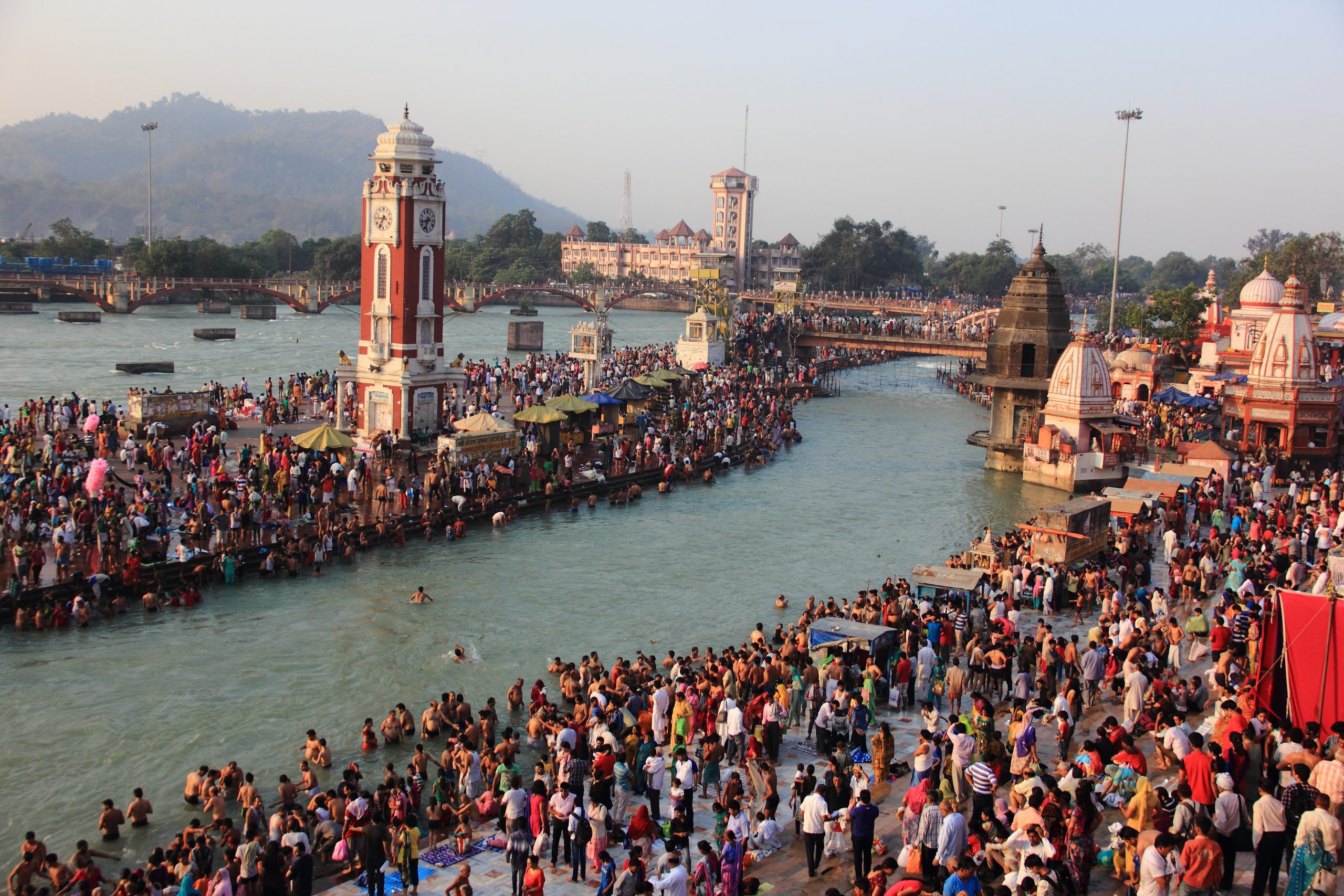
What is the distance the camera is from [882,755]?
37.2 feet

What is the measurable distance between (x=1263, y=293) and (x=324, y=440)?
35.0 meters

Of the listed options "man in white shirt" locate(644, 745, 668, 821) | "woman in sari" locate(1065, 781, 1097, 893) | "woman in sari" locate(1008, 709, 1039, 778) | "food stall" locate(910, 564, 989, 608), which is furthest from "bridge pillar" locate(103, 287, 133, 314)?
"woman in sari" locate(1065, 781, 1097, 893)

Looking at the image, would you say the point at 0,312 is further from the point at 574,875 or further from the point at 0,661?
the point at 574,875

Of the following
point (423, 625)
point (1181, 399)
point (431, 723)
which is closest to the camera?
point (431, 723)

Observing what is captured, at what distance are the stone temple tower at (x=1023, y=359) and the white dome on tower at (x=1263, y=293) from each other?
1146 centimetres

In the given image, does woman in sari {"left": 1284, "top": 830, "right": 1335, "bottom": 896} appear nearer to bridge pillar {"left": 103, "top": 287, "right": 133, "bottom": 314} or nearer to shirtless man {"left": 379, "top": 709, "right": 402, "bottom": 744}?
shirtless man {"left": 379, "top": 709, "right": 402, "bottom": 744}

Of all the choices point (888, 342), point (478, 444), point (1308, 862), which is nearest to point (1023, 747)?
point (1308, 862)

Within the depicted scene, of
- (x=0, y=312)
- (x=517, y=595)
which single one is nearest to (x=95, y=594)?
(x=517, y=595)

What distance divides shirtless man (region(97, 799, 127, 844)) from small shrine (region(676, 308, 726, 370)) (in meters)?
41.4

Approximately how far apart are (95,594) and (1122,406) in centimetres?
3555

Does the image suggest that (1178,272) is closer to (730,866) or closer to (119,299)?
(119,299)

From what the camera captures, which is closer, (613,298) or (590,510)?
(590,510)

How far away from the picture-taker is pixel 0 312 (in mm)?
83188

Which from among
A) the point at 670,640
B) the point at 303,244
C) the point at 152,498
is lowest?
the point at 670,640
